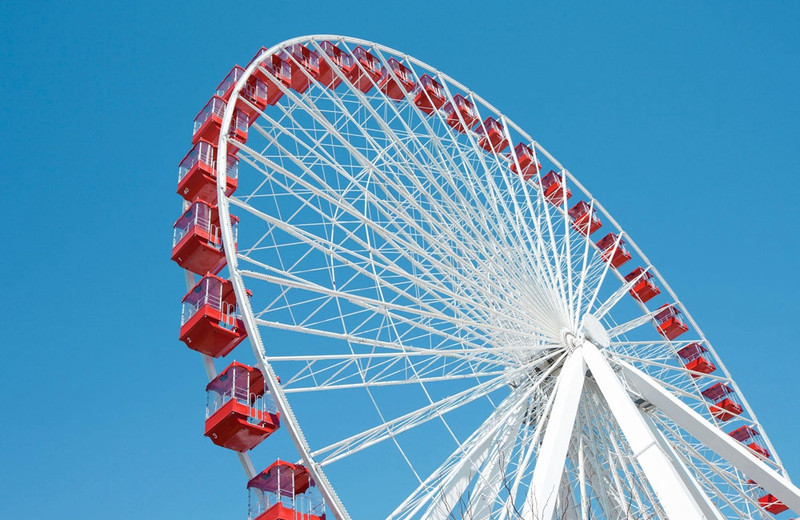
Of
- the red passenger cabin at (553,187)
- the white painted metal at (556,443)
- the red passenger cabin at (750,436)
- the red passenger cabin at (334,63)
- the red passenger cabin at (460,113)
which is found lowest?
the red passenger cabin at (750,436)

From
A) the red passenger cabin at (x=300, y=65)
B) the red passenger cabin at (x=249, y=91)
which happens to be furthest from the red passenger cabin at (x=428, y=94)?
the red passenger cabin at (x=249, y=91)

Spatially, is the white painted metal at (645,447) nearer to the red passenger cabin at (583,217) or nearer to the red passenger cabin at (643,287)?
the red passenger cabin at (583,217)

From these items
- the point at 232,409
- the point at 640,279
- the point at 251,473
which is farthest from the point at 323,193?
the point at 640,279

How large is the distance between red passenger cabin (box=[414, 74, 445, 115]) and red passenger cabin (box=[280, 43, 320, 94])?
289cm

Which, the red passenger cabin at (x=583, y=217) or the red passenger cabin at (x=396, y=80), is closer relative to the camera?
the red passenger cabin at (x=396, y=80)

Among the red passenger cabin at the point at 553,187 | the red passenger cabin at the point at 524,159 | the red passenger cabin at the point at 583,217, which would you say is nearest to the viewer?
the red passenger cabin at the point at 524,159

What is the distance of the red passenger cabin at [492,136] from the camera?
20.0m

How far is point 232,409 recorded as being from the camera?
12.3 m

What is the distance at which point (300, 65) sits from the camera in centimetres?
1681

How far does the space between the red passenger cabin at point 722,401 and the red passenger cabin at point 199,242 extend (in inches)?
505

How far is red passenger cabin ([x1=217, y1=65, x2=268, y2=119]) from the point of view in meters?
15.0

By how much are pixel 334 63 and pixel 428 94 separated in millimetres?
2992

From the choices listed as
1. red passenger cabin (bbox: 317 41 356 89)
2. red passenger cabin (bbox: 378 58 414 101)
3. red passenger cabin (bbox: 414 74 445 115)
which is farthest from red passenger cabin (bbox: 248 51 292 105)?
red passenger cabin (bbox: 414 74 445 115)

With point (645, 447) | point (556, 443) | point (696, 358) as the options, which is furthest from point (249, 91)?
point (696, 358)
